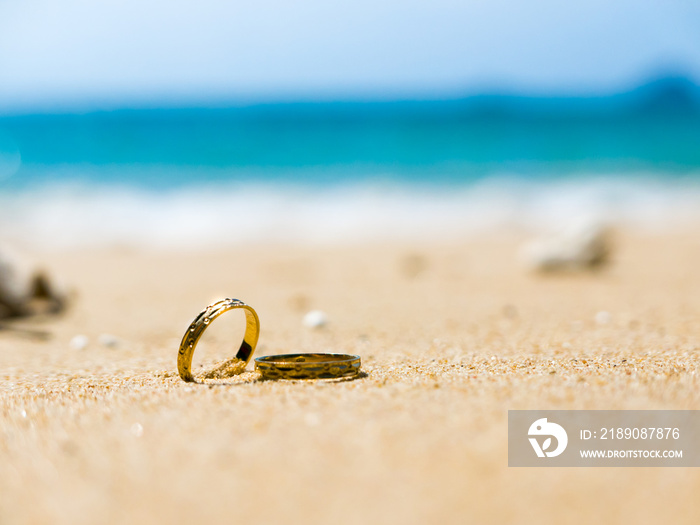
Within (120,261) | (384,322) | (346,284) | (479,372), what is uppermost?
(120,261)

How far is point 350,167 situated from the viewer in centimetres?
2372

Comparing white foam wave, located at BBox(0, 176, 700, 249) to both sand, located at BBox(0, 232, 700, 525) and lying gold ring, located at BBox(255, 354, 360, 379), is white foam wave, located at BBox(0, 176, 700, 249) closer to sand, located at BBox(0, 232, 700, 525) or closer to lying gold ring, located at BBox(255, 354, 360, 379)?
sand, located at BBox(0, 232, 700, 525)

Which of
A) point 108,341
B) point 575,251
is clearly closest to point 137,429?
point 108,341

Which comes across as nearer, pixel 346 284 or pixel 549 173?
pixel 346 284

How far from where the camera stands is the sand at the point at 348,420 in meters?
1.64

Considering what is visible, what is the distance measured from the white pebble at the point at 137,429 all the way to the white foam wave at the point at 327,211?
12102 millimetres

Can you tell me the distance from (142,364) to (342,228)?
42.6 ft

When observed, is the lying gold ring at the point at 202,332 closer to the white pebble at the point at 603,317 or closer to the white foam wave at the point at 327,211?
the white pebble at the point at 603,317

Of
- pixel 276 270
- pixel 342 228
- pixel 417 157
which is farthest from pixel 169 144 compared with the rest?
pixel 276 270

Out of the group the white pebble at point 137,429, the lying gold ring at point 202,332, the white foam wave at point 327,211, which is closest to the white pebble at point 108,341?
the lying gold ring at point 202,332

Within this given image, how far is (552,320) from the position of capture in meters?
4.59

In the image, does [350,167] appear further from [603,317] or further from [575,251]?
[603,317]

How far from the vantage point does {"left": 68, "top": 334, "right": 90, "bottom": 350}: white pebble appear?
13.9ft

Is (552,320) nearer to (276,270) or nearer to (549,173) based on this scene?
(276,270)
